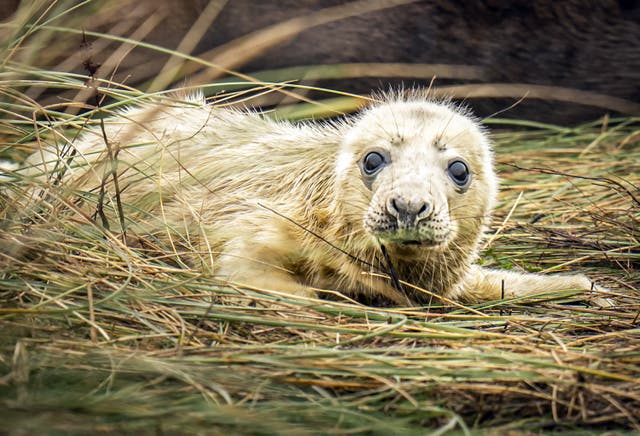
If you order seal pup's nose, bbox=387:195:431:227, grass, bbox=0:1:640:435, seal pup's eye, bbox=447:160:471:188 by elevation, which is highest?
seal pup's eye, bbox=447:160:471:188

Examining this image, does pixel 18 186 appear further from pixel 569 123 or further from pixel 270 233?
pixel 569 123

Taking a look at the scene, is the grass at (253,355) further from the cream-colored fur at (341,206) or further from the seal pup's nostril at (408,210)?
the seal pup's nostril at (408,210)

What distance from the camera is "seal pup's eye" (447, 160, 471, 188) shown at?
328 centimetres

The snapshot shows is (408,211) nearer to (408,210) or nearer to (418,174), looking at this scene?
(408,210)

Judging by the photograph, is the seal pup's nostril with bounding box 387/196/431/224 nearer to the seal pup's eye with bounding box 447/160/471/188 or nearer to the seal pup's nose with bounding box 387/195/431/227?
the seal pup's nose with bounding box 387/195/431/227

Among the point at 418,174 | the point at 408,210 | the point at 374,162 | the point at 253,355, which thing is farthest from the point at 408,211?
the point at 253,355

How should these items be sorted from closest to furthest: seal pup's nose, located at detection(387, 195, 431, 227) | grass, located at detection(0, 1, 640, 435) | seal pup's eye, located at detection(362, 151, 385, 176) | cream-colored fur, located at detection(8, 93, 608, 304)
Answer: grass, located at detection(0, 1, 640, 435), seal pup's nose, located at detection(387, 195, 431, 227), cream-colored fur, located at detection(8, 93, 608, 304), seal pup's eye, located at detection(362, 151, 385, 176)

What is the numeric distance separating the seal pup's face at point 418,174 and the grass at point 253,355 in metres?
0.30

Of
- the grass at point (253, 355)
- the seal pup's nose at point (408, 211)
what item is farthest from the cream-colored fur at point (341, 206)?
the grass at point (253, 355)

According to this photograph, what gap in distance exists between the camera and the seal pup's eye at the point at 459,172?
3279 mm

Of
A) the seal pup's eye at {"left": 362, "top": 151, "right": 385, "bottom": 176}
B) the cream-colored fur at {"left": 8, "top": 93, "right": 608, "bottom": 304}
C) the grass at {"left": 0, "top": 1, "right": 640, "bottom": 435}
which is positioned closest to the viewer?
the grass at {"left": 0, "top": 1, "right": 640, "bottom": 435}

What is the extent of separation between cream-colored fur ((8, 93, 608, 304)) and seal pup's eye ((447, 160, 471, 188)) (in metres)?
0.03

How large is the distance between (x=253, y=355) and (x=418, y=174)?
1.11 metres

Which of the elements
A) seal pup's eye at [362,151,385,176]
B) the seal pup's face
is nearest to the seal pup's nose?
the seal pup's face
